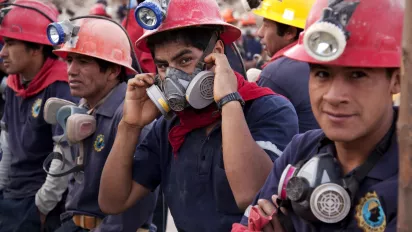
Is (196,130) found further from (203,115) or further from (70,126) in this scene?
(70,126)

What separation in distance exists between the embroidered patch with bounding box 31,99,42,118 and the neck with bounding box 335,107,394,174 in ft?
12.0

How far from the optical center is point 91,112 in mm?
5090

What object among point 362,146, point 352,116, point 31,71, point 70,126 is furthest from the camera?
point 31,71

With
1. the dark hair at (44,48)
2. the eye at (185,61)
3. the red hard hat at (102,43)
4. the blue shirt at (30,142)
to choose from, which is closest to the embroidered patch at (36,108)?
the blue shirt at (30,142)

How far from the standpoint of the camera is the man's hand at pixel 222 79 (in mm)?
3545

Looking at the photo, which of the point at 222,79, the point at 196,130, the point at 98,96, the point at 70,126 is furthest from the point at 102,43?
the point at 222,79

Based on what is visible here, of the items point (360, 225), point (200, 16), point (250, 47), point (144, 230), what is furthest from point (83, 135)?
point (250, 47)

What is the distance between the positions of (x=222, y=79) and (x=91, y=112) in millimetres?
1749

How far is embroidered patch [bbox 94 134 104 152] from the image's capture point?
4836 mm

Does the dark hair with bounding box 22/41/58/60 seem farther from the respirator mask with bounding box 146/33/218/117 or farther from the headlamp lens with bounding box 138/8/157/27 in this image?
the respirator mask with bounding box 146/33/218/117

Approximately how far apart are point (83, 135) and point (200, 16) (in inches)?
54.3

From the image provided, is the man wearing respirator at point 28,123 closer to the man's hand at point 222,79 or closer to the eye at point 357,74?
the man's hand at point 222,79

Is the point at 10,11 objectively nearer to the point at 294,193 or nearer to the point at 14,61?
the point at 14,61

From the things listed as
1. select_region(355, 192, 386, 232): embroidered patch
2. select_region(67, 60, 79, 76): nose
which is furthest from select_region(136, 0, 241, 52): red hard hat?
select_region(355, 192, 386, 232): embroidered patch
